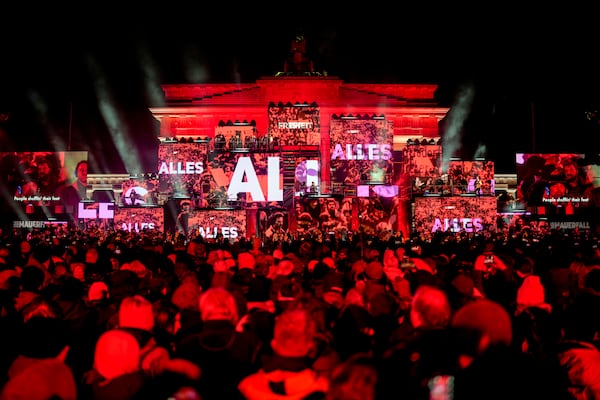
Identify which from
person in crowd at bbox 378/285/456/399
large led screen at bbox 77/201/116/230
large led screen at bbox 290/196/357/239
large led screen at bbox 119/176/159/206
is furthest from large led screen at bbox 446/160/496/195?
person in crowd at bbox 378/285/456/399

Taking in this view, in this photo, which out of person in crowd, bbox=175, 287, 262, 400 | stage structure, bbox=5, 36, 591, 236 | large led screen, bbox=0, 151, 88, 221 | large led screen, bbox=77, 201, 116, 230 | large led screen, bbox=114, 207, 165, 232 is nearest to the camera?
person in crowd, bbox=175, 287, 262, 400

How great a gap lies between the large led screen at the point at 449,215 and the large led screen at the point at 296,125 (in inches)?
308

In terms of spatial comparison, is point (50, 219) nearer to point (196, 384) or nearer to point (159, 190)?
point (159, 190)

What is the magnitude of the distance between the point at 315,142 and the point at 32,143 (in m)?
41.8

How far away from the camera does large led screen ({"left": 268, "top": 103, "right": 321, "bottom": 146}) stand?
115ft

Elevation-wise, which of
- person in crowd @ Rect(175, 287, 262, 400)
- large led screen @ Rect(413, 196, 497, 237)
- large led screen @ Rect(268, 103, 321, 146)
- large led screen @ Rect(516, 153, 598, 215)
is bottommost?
person in crowd @ Rect(175, 287, 262, 400)

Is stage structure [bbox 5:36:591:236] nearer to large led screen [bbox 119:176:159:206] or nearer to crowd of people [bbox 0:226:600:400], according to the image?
large led screen [bbox 119:176:159:206]

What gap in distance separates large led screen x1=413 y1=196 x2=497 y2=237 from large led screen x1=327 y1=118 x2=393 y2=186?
3.05 m

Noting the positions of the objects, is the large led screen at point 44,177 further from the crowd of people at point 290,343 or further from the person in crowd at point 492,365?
the person in crowd at point 492,365

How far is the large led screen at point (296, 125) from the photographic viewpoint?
3516 cm

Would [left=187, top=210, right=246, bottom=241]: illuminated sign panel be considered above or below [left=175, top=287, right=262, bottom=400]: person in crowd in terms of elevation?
above

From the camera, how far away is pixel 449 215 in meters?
31.6

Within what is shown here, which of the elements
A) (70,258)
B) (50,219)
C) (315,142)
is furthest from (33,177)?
(70,258)

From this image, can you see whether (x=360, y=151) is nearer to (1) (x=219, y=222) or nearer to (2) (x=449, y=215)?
(2) (x=449, y=215)
